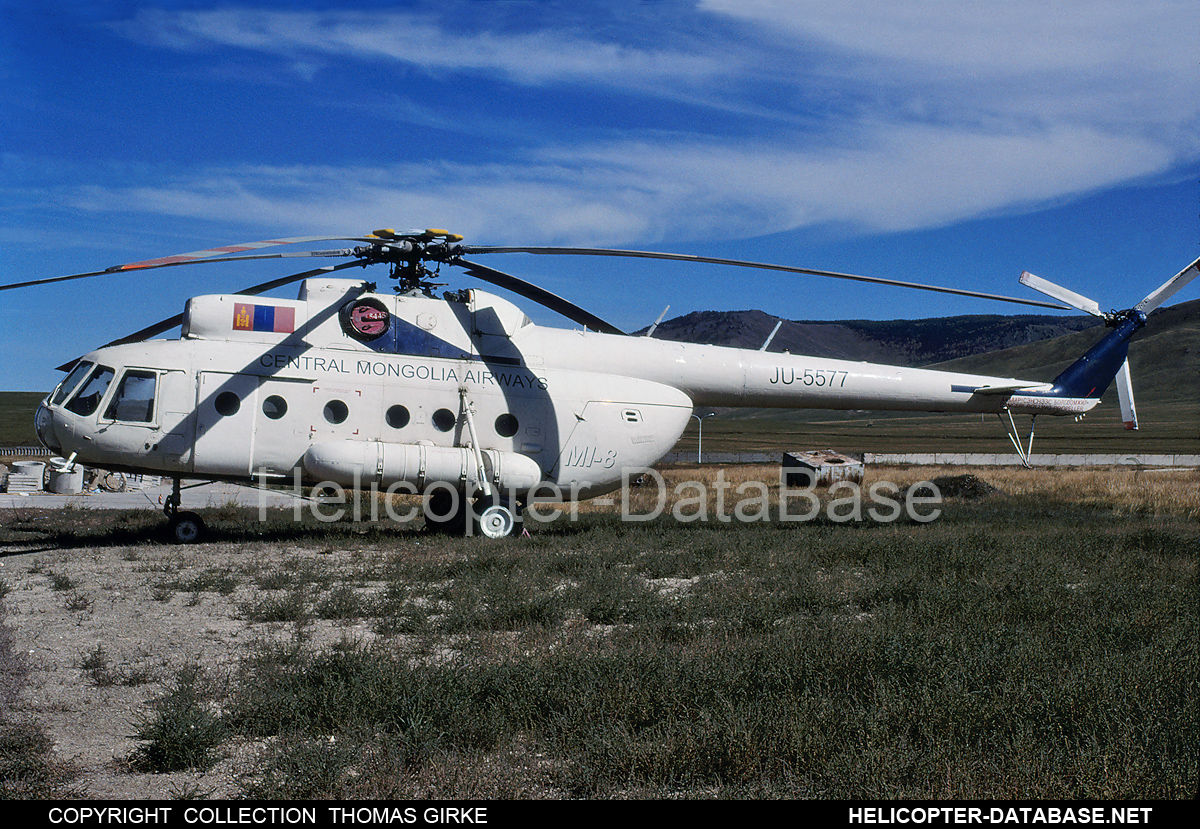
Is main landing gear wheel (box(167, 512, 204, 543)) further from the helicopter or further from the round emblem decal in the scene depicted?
the round emblem decal

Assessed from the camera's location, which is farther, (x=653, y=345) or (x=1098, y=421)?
(x=1098, y=421)

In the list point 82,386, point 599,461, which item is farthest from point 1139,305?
point 82,386

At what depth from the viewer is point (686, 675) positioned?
5.75 metres

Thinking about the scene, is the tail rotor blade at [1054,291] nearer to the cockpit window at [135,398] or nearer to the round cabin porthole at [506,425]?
the round cabin porthole at [506,425]

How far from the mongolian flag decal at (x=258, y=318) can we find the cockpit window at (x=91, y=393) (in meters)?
1.98

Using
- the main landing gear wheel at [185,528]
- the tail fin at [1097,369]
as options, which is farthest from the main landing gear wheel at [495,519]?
the tail fin at [1097,369]

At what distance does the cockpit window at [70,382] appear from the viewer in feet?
43.0

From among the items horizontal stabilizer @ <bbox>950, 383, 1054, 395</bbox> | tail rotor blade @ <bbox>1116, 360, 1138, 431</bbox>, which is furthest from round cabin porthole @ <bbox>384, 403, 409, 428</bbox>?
tail rotor blade @ <bbox>1116, 360, 1138, 431</bbox>

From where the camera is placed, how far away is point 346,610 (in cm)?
849

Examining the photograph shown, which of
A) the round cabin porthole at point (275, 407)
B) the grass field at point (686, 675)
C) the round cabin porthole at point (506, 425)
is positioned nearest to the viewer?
the grass field at point (686, 675)

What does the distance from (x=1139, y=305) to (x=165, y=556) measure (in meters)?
17.9

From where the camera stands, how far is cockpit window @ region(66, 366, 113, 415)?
510 inches

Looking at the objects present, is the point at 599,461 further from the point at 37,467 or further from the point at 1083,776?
the point at 37,467

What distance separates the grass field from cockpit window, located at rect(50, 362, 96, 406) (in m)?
2.39
